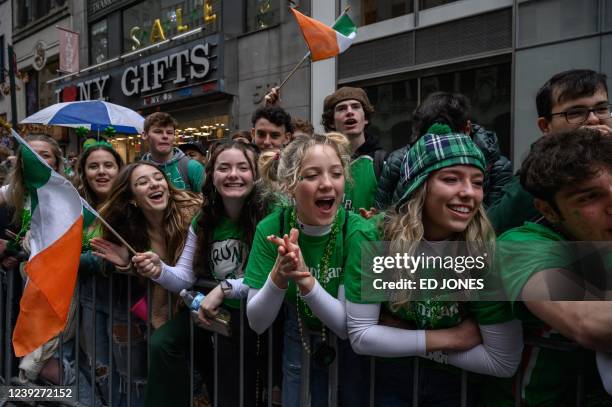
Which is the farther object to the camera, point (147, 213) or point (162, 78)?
point (162, 78)

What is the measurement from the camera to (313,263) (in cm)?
223

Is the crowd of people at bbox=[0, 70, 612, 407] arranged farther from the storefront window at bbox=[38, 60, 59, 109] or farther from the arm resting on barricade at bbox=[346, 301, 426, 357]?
the storefront window at bbox=[38, 60, 59, 109]

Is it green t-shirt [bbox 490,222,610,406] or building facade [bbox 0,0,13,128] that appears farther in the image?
building facade [bbox 0,0,13,128]

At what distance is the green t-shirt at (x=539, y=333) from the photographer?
5.30ft

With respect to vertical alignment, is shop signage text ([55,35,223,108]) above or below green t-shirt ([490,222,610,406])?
above

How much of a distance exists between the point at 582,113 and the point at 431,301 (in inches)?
50.0

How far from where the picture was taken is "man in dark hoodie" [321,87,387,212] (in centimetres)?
332

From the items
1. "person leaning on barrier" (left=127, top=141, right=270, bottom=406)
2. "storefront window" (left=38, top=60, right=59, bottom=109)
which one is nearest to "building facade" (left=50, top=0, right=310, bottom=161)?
"storefront window" (left=38, top=60, right=59, bottom=109)

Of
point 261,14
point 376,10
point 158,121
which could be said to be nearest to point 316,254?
point 158,121

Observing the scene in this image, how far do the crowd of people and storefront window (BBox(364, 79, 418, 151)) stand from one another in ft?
21.3

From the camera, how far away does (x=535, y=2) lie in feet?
27.0

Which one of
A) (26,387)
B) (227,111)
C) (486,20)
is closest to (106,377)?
(26,387)

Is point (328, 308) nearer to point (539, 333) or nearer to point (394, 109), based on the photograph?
point (539, 333)

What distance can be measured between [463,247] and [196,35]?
1395cm
